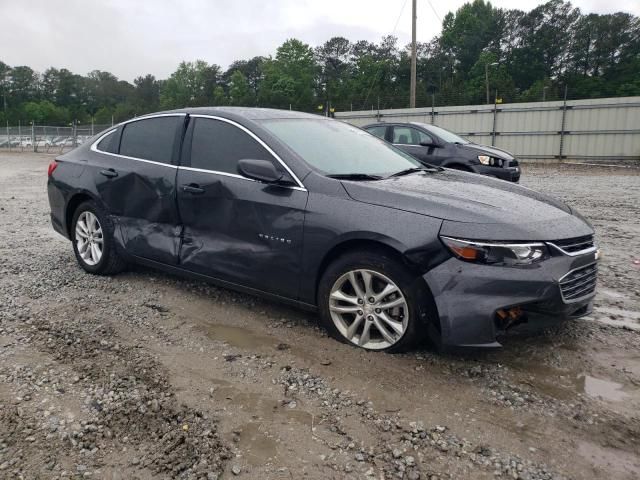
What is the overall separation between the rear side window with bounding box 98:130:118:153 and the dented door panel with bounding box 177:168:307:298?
3.68 feet

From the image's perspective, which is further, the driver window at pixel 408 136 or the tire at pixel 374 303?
the driver window at pixel 408 136

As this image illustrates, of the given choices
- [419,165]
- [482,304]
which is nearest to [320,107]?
[419,165]

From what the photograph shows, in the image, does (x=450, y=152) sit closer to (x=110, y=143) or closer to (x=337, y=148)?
(x=337, y=148)

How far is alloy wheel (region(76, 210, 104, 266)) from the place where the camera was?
515cm

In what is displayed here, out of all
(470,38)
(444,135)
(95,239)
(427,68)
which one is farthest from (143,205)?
(470,38)

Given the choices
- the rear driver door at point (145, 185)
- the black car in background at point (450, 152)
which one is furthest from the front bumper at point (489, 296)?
the black car in background at point (450, 152)

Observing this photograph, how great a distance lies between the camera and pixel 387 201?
11.2ft

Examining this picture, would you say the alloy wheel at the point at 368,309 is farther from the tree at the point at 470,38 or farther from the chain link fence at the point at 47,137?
the tree at the point at 470,38

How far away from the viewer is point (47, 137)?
3312cm

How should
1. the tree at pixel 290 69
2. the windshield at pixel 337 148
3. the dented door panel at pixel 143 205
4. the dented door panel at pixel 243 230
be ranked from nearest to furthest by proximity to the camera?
the dented door panel at pixel 243 230
the windshield at pixel 337 148
the dented door panel at pixel 143 205
the tree at pixel 290 69

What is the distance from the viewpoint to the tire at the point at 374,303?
327 cm

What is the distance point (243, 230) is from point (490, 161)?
739cm

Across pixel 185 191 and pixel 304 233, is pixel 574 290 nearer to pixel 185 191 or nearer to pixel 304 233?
pixel 304 233

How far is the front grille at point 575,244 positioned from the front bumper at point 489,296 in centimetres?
8
